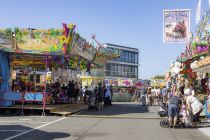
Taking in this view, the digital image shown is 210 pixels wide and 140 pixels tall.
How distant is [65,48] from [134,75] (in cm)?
9743

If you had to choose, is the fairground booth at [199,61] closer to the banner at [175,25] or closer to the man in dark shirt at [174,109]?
the banner at [175,25]

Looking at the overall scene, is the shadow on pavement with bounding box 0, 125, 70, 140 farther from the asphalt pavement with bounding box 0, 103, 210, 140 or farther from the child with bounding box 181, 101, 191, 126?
the child with bounding box 181, 101, 191, 126

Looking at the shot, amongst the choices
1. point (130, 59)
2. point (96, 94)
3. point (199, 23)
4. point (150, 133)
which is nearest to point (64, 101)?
point (96, 94)

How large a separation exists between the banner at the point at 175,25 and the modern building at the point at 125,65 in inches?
3377

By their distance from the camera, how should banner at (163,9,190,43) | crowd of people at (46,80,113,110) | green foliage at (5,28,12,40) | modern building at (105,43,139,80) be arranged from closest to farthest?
banner at (163,9,190,43) < green foliage at (5,28,12,40) < crowd of people at (46,80,113,110) < modern building at (105,43,139,80)

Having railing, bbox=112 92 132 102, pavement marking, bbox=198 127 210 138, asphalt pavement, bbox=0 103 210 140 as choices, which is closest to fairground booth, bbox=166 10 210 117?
pavement marking, bbox=198 127 210 138

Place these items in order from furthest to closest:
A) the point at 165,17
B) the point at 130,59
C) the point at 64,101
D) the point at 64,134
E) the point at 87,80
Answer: the point at 130,59, the point at 87,80, the point at 64,101, the point at 165,17, the point at 64,134

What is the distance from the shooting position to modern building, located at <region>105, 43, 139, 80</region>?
358ft

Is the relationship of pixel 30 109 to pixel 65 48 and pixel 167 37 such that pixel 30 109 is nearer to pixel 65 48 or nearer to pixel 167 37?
pixel 65 48

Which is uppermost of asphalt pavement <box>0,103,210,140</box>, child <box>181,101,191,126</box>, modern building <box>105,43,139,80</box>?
modern building <box>105,43,139,80</box>

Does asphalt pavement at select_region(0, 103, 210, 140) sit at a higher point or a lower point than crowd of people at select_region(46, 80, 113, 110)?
lower

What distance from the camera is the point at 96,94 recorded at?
26.2m

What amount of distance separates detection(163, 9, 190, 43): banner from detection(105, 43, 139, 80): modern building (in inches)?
3377

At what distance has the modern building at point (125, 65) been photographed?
109m
